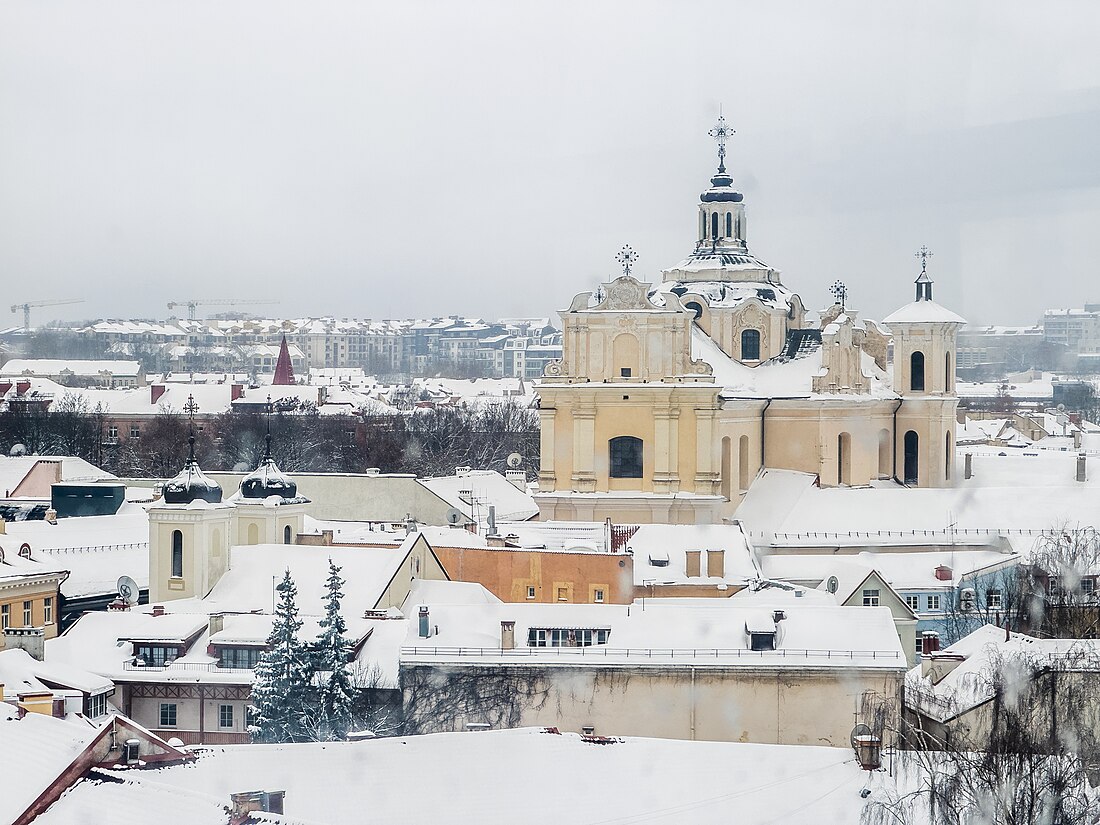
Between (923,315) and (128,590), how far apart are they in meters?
15.5

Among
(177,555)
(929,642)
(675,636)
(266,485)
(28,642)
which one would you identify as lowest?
(929,642)

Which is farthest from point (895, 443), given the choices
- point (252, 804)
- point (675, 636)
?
point (252, 804)

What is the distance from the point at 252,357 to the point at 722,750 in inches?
3800

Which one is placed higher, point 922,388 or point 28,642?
point 922,388

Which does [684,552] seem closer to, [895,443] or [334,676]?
[334,676]

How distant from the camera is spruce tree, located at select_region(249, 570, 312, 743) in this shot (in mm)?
20375

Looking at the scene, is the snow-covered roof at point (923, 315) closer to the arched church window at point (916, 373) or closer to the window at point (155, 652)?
the arched church window at point (916, 373)

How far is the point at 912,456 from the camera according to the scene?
3706 cm

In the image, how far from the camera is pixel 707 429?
33562 millimetres

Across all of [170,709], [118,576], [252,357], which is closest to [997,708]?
[170,709]

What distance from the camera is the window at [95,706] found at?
19.8 metres

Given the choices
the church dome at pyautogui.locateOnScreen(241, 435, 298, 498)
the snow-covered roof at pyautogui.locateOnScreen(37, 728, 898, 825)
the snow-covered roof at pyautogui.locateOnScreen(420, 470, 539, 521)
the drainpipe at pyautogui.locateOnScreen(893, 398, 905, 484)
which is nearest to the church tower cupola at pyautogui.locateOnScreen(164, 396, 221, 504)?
the church dome at pyautogui.locateOnScreen(241, 435, 298, 498)

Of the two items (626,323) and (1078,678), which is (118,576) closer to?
(626,323)

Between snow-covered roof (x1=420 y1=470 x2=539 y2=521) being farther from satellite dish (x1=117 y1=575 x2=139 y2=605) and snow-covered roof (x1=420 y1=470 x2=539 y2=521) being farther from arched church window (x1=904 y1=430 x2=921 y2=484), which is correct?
satellite dish (x1=117 y1=575 x2=139 y2=605)
